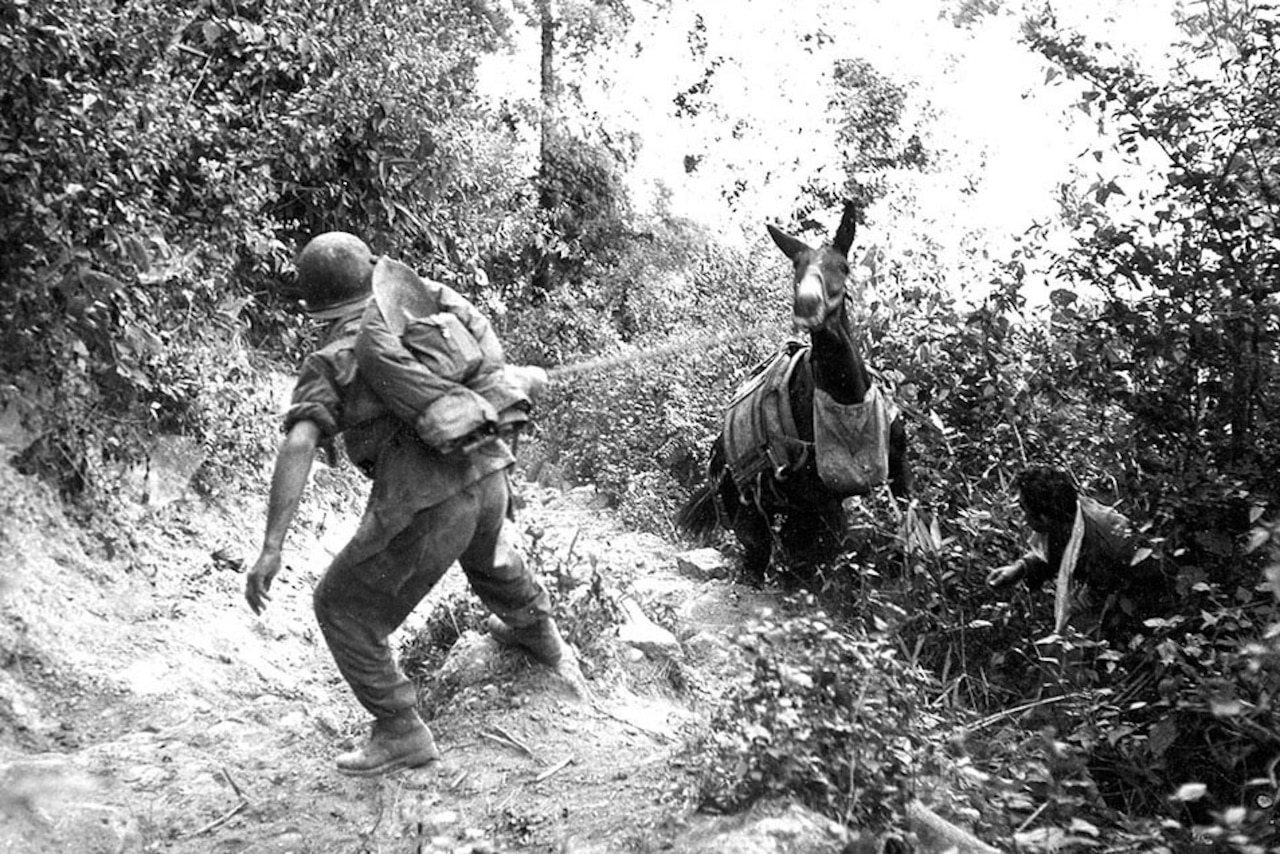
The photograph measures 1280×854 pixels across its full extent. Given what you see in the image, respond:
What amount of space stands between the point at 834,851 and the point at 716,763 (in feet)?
1.63

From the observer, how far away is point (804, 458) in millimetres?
6582

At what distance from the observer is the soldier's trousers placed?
164 inches

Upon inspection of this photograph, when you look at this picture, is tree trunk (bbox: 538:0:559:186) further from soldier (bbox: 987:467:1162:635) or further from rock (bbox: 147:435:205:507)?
soldier (bbox: 987:467:1162:635)

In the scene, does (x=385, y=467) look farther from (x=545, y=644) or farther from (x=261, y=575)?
(x=545, y=644)

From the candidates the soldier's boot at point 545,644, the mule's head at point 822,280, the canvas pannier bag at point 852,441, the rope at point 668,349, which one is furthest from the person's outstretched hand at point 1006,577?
the rope at point 668,349

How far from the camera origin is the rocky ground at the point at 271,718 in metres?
3.94

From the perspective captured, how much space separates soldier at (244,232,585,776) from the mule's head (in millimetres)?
1901

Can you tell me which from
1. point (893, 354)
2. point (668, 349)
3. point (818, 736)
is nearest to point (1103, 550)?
point (818, 736)

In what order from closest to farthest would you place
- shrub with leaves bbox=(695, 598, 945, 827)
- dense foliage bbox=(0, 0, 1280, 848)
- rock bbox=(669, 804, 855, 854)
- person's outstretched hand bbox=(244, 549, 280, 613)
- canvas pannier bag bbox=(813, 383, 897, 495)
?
rock bbox=(669, 804, 855, 854), shrub with leaves bbox=(695, 598, 945, 827), person's outstretched hand bbox=(244, 549, 280, 613), dense foliage bbox=(0, 0, 1280, 848), canvas pannier bag bbox=(813, 383, 897, 495)

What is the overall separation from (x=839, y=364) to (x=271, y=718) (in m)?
3.07

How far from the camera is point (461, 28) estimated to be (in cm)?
1232

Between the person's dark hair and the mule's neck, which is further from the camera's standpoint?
the mule's neck

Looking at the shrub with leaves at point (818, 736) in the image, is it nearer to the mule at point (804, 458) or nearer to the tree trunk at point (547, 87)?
the mule at point (804, 458)

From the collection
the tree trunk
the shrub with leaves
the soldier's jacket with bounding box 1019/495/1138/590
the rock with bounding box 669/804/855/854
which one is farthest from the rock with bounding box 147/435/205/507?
the tree trunk
